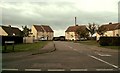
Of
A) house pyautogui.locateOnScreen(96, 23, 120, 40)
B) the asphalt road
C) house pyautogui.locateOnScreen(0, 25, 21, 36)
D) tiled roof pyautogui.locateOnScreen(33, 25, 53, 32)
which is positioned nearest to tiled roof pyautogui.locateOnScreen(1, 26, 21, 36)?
house pyautogui.locateOnScreen(0, 25, 21, 36)

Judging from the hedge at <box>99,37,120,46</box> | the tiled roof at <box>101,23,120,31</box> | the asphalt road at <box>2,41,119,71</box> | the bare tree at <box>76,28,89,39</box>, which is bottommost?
the asphalt road at <box>2,41,119,71</box>

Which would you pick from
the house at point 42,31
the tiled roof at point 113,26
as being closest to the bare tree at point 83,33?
the tiled roof at point 113,26

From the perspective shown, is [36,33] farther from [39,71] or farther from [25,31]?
[39,71]

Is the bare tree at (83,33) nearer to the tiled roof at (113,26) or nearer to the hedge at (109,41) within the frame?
the tiled roof at (113,26)

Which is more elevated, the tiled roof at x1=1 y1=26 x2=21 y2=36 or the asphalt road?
the tiled roof at x1=1 y1=26 x2=21 y2=36

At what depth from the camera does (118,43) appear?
4634 centimetres

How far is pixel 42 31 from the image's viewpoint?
499ft

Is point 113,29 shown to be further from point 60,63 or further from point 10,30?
point 60,63

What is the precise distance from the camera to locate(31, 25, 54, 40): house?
148 metres

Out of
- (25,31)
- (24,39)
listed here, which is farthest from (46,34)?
(24,39)

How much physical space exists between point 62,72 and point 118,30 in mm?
107913

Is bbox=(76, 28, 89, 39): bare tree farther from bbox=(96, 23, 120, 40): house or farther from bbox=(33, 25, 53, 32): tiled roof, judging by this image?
bbox=(33, 25, 53, 32): tiled roof

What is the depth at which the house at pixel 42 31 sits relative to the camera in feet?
486

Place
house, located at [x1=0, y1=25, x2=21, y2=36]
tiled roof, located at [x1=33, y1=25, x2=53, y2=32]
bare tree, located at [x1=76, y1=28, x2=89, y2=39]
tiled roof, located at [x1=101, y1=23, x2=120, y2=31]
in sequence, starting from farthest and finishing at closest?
tiled roof, located at [x1=33, y1=25, x2=53, y2=32]
tiled roof, located at [x1=101, y1=23, x2=120, y2=31]
house, located at [x1=0, y1=25, x2=21, y2=36]
bare tree, located at [x1=76, y1=28, x2=89, y2=39]
